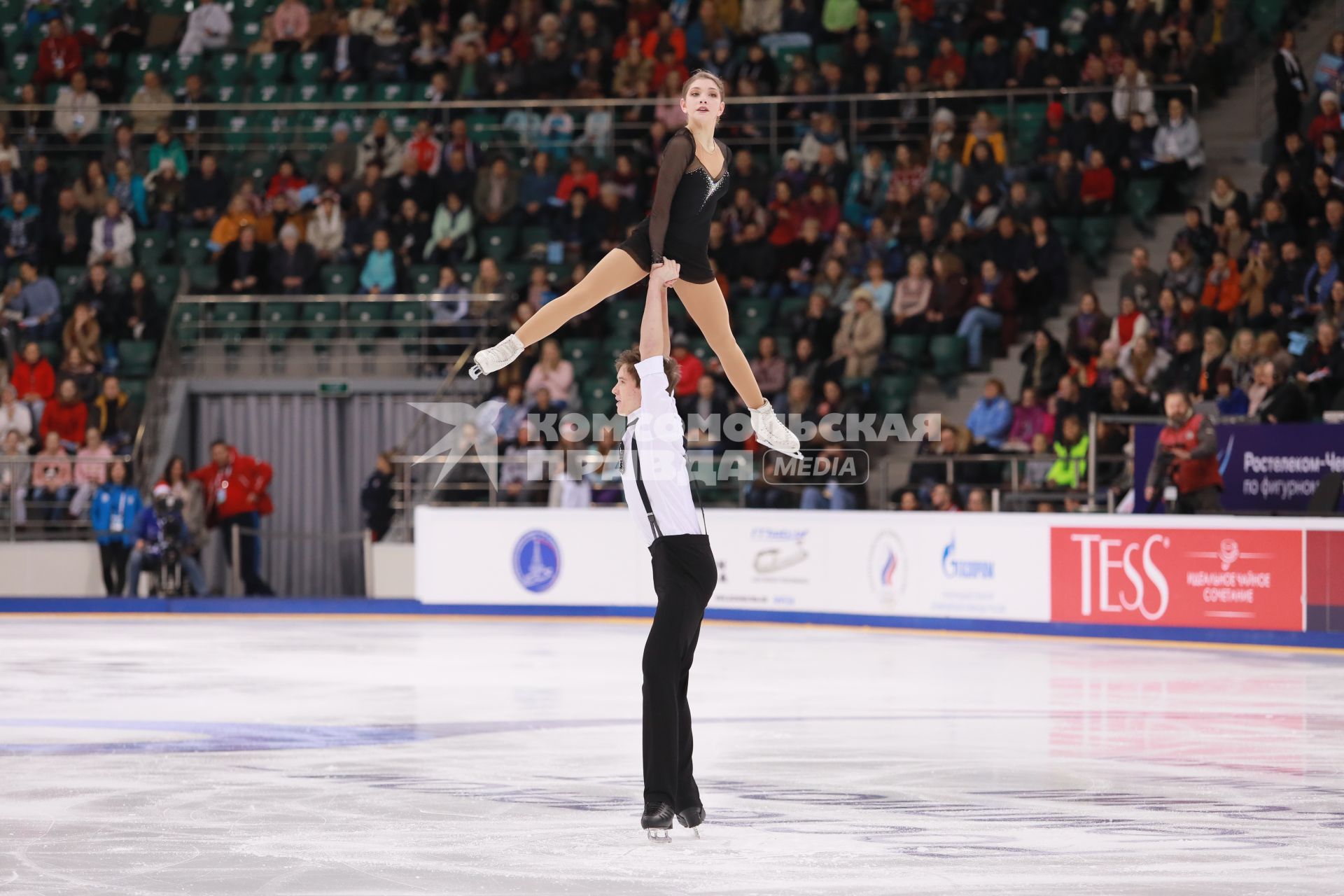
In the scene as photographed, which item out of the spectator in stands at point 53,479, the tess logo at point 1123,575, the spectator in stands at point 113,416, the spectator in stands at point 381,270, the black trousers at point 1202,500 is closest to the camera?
the black trousers at point 1202,500

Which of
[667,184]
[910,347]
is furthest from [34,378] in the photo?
Answer: [667,184]

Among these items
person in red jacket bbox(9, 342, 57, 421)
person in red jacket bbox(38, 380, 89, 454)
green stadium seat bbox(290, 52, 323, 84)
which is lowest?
person in red jacket bbox(38, 380, 89, 454)

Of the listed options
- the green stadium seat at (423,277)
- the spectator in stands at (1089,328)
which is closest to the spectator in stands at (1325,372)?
the spectator in stands at (1089,328)

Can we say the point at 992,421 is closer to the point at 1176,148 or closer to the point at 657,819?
the point at 1176,148

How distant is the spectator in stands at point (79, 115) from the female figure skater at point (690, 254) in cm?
1940

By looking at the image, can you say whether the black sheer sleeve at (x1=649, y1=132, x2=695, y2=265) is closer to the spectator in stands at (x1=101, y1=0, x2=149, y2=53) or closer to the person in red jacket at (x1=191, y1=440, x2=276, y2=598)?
the person in red jacket at (x1=191, y1=440, x2=276, y2=598)

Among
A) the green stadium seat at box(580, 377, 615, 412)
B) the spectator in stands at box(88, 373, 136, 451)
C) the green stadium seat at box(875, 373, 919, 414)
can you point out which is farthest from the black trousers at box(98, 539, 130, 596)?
the green stadium seat at box(875, 373, 919, 414)

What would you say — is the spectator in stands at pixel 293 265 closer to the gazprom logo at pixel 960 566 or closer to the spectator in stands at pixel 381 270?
the spectator in stands at pixel 381 270

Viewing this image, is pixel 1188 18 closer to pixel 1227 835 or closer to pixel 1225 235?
pixel 1225 235

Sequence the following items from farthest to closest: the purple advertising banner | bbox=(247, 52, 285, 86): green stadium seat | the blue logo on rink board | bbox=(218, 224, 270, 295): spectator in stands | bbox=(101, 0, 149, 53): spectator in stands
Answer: bbox=(101, 0, 149, 53): spectator in stands, bbox=(247, 52, 285, 86): green stadium seat, bbox=(218, 224, 270, 295): spectator in stands, the blue logo on rink board, the purple advertising banner

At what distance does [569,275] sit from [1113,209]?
20.6 feet

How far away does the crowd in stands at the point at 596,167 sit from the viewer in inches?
806

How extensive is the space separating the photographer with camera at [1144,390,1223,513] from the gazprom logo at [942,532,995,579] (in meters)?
1.78

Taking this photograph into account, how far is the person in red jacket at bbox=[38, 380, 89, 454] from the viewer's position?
21469 mm
